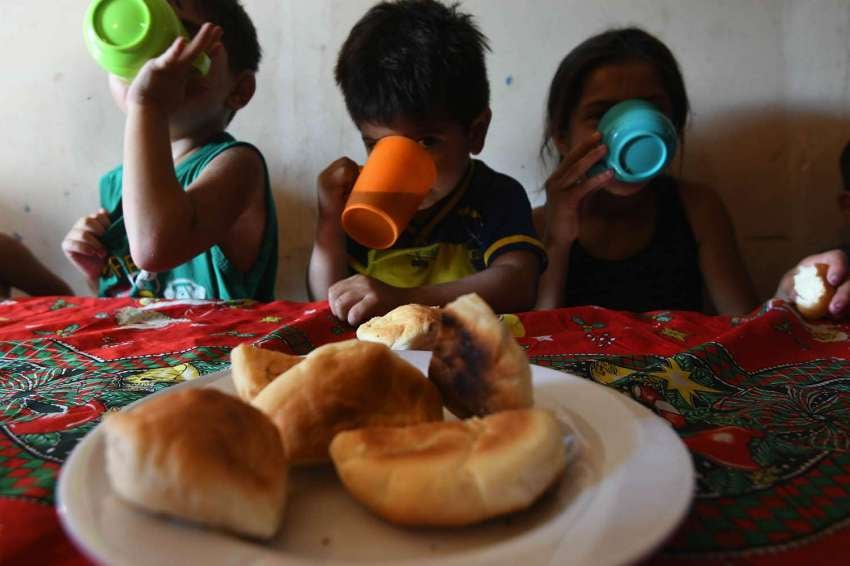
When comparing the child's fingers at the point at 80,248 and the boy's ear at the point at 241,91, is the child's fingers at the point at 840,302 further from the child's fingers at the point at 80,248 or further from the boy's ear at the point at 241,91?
the child's fingers at the point at 80,248

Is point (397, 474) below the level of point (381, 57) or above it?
below

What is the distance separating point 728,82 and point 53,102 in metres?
1.67

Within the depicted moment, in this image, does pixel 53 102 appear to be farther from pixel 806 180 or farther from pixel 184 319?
pixel 806 180

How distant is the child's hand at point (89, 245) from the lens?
1293mm

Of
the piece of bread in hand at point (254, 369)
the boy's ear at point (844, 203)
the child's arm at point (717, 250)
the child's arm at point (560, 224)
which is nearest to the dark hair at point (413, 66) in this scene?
the child's arm at point (560, 224)

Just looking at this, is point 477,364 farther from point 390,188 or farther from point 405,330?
point 390,188

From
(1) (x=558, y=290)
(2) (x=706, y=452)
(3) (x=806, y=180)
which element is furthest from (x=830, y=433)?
(3) (x=806, y=180)

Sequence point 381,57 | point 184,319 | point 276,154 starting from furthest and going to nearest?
1. point 276,154
2. point 381,57
3. point 184,319

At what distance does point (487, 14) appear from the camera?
1469mm

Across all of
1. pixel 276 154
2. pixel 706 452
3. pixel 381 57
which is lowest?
pixel 706 452

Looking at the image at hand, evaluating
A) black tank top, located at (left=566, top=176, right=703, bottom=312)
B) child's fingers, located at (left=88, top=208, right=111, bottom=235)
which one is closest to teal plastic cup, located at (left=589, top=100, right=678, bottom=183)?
black tank top, located at (left=566, top=176, right=703, bottom=312)

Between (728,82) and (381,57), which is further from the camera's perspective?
(728,82)

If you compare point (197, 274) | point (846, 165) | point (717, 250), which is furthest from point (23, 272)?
point (846, 165)

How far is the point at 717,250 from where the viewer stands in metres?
1.37
